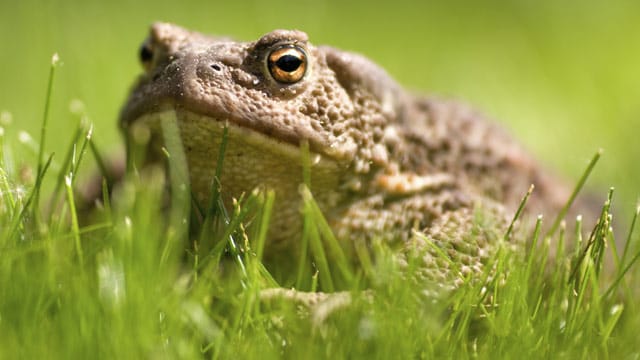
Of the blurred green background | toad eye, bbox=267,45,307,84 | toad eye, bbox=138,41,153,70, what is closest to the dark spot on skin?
toad eye, bbox=138,41,153,70

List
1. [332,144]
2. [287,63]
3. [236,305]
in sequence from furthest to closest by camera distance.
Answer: [332,144]
[287,63]
[236,305]

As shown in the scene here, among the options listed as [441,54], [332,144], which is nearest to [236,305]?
[332,144]

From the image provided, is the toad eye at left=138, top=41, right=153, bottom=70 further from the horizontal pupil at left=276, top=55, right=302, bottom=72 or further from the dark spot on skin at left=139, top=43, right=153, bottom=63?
the horizontal pupil at left=276, top=55, right=302, bottom=72

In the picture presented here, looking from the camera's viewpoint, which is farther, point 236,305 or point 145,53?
point 145,53

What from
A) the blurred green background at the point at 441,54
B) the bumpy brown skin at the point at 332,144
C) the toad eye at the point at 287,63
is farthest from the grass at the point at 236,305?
the blurred green background at the point at 441,54

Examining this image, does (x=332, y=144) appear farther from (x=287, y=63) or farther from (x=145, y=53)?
(x=145, y=53)
